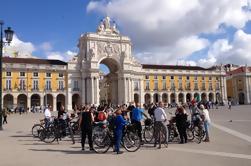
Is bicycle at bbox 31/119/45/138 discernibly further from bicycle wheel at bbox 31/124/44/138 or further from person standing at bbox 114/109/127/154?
person standing at bbox 114/109/127/154

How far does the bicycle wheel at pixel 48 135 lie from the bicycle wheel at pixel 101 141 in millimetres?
2626

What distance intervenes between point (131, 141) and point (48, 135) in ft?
14.0

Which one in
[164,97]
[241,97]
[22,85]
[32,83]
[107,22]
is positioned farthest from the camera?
[241,97]

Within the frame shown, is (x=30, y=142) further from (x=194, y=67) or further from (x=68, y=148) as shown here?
(x=194, y=67)

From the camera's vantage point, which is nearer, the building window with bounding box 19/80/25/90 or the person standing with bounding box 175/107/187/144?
the person standing with bounding box 175/107/187/144

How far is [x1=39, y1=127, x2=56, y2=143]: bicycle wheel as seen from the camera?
13.3 meters

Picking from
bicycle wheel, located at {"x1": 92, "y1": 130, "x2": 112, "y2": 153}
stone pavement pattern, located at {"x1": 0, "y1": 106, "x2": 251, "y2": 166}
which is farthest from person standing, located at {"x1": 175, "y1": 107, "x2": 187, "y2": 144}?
bicycle wheel, located at {"x1": 92, "y1": 130, "x2": 112, "y2": 153}

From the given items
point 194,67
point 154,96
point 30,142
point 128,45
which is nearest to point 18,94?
point 128,45

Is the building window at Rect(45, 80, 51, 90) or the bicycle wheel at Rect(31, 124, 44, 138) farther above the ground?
the building window at Rect(45, 80, 51, 90)

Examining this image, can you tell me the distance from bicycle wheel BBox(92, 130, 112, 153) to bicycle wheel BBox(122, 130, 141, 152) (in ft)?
1.63

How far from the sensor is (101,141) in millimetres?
10961

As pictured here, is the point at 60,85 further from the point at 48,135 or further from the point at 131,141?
the point at 131,141

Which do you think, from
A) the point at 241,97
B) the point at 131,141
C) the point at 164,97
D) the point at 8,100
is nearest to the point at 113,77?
the point at 164,97

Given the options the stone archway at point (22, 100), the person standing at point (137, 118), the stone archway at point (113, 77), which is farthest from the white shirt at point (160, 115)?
the stone archway at point (113, 77)
